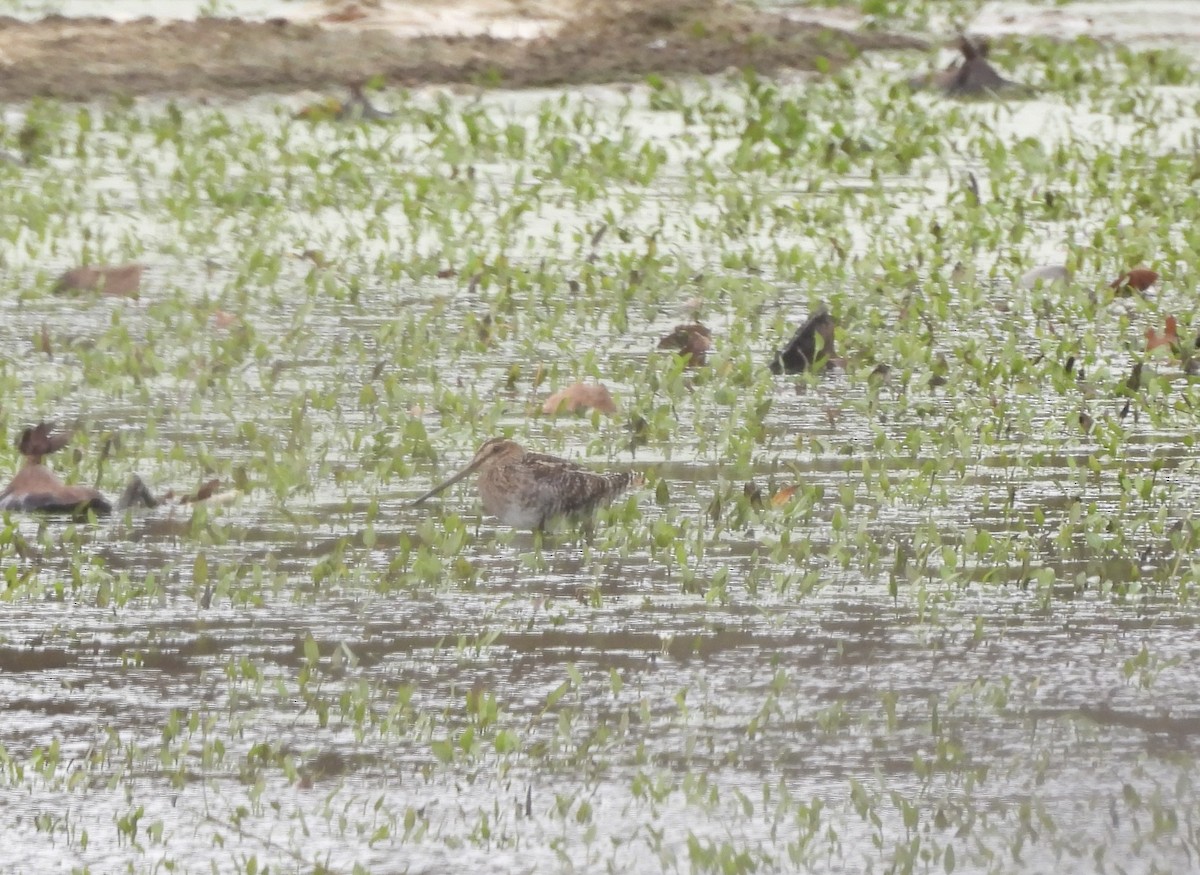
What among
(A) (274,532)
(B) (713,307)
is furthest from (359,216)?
(A) (274,532)

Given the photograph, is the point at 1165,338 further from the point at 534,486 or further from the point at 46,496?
the point at 46,496

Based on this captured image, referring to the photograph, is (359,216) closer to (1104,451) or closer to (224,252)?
(224,252)

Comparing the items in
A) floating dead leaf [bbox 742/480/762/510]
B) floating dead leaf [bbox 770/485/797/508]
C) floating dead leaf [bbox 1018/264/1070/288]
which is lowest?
floating dead leaf [bbox 1018/264/1070/288]

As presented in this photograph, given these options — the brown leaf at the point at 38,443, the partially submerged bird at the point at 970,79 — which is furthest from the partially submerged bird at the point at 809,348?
the partially submerged bird at the point at 970,79

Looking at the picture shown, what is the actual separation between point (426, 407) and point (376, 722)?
278 centimetres

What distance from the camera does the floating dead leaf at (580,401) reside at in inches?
284

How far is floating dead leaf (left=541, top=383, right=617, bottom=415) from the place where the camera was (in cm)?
722

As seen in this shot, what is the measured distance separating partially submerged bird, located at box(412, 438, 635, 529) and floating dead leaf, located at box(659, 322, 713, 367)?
71.7 inches

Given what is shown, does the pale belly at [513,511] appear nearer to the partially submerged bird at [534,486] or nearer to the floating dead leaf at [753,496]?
the partially submerged bird at [534,486]

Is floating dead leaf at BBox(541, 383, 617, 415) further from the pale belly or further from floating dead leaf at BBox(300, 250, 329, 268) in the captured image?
floating dead leaf at BBox(300, 250, 329, 268)

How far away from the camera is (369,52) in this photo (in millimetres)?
15164

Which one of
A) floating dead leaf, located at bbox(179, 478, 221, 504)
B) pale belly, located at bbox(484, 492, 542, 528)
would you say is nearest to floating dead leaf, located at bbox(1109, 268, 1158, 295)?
pale belly, located at bbox(484, 492, 542, 528)

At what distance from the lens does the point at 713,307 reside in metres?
8.86

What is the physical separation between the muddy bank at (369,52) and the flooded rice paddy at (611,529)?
2.43m
